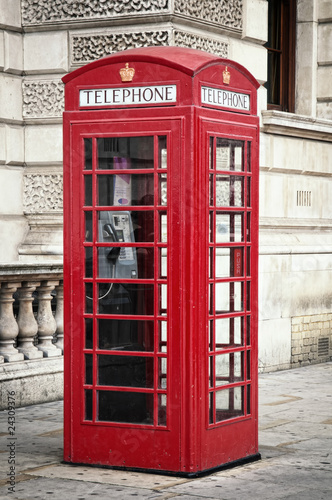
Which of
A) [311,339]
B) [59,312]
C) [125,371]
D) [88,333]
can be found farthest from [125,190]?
[311,339]

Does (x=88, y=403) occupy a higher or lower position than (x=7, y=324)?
lower

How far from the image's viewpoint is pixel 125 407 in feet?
19.4

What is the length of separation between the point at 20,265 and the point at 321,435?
107 inches

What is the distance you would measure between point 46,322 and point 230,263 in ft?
9.61

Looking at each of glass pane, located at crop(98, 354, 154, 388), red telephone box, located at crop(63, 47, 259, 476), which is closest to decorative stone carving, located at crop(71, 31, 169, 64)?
red telephone box, located at crop(63, 47, 259, 476)

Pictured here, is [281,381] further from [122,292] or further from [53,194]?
[122,292]

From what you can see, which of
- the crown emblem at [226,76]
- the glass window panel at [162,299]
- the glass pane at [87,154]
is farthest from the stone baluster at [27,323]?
the crown emblem at [226,76]

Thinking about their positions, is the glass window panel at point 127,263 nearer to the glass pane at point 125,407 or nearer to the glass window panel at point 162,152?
the glass window panel at point 162,152

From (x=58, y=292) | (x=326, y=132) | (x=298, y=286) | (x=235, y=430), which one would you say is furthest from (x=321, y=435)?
(x=326, y=132)

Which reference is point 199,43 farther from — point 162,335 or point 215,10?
point 162,335

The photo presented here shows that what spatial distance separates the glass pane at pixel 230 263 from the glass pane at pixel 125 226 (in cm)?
45

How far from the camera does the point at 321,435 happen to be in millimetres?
7152

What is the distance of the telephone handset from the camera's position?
5859 millimetres

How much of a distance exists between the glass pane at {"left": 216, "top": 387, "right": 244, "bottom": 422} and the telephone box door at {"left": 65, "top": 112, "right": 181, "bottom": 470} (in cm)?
33
